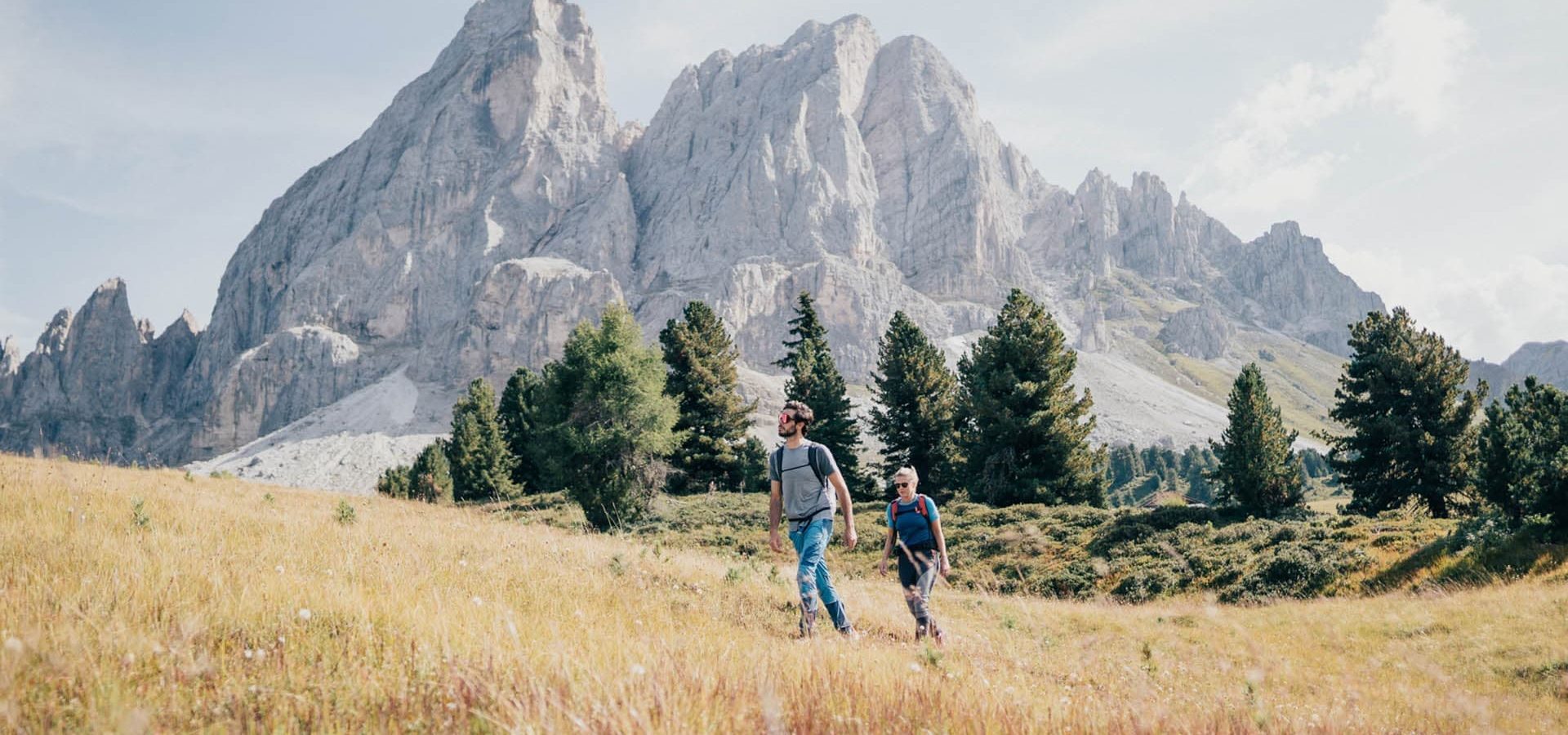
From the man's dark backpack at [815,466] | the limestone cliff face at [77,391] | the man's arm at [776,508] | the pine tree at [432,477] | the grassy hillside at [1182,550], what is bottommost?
the grassy hillside at [1182,550]

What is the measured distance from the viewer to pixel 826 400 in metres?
48.8

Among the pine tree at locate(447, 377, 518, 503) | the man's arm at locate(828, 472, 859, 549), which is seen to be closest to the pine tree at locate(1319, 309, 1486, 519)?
the man's arm at locate(828, 472, 859, 549)

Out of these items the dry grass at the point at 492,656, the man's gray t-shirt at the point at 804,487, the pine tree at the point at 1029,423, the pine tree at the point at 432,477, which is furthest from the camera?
the pine tree at the point at 432,477

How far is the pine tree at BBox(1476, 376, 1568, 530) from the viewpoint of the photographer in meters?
17.0

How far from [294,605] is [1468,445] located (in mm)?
40236

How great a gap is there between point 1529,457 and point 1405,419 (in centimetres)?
1400

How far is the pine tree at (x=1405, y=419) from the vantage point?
30016mm

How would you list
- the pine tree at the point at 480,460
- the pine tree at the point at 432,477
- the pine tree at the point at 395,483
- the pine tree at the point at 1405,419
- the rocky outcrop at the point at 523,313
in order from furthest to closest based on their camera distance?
→ the rocky outcrop at the point at 523,313 < the pine tree at the point at 395,483 < the pine tree at the point at 480,460 < the pine tree at the point at 432,477 < the pine tree at the point at 1405,419

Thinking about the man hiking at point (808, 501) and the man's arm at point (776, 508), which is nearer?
the man hiking at point (808, 501)

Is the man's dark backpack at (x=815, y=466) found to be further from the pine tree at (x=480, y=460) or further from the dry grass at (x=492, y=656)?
the pine tree at (x=480, y=460)

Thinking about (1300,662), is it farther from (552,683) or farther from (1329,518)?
(1329,518)

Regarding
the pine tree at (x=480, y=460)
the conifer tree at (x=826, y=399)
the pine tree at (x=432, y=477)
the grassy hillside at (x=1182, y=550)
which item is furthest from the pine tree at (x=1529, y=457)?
the pine tree at (x=432, y=477)

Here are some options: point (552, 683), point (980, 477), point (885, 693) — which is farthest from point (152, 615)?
point (980, 477)

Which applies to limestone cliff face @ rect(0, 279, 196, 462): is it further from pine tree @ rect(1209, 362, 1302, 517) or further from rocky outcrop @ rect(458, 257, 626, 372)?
pine tree @ rect(1209, 362, 1302, 517)
